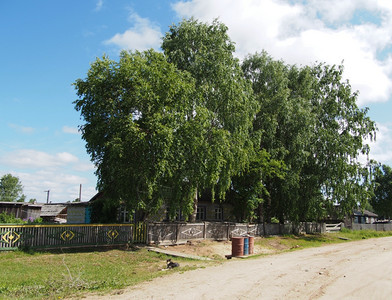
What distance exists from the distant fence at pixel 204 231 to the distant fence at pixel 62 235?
1.81 meters

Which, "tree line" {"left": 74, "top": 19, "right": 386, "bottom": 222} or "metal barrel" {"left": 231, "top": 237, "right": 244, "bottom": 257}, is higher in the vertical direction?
"tree line" {"left": 74, "top": 19, "right": 386, "bottom": 222}

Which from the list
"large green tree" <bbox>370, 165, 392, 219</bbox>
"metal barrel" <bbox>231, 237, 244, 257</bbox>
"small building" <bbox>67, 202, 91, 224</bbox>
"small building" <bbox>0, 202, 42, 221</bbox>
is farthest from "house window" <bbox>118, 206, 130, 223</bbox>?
"large green tree" <bbox>370, 165, 392, 219</bbox>

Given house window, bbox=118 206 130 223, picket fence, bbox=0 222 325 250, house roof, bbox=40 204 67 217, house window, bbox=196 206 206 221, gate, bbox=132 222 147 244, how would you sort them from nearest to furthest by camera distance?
picket fence, bbox=0 222 325 250, gate, bbox=132 222 147 244, house window, bbox=118 206 130 223, house window, bbox=196 206 206 221, house roof, bbox=40 204 67 217

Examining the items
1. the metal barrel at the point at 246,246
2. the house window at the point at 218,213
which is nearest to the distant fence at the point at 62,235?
the metal barrel at the point at 246,246

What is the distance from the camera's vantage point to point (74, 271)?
477 inches

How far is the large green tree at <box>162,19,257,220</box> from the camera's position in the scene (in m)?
20.0

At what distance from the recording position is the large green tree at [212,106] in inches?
789

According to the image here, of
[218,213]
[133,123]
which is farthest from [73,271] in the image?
[218,213]

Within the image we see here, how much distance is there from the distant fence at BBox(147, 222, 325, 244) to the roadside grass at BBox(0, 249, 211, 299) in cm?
272

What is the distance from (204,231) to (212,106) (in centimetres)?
900

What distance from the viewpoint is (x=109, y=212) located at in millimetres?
26094

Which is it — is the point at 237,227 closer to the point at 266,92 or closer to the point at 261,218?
the point at 261,218

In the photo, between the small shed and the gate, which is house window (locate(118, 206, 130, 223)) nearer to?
the gate

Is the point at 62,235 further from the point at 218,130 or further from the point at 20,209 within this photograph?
the point at 20,209
